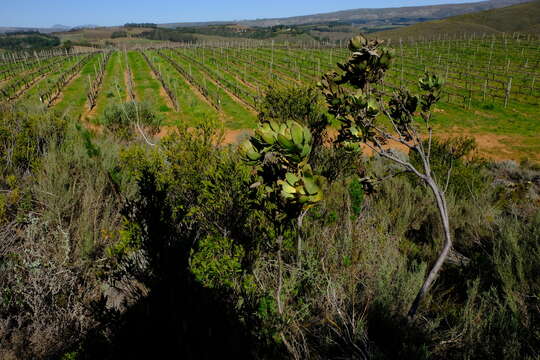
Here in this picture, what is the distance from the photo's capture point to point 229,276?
115 inches

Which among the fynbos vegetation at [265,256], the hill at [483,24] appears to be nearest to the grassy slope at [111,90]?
the fynbos vegetation at [265,256]

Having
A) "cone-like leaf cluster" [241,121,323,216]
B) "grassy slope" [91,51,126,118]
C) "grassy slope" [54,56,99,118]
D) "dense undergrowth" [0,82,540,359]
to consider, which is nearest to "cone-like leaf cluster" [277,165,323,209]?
"cone-like leaf cluster" [241,121,323,216]

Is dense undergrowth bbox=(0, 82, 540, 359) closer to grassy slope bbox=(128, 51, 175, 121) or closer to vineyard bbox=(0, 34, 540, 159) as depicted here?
vineyard bbox=(0, 34, 540, 159)

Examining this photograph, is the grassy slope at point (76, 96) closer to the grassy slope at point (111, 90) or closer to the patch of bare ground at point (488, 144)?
the grassy slope at point (111, 90)

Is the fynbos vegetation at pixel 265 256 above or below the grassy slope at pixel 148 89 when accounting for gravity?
above

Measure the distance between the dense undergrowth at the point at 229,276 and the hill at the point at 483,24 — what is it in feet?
273

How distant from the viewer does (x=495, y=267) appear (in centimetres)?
330

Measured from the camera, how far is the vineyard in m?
19.7

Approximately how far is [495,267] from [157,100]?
2456cm

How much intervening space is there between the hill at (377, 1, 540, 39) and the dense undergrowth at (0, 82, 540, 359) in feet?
273

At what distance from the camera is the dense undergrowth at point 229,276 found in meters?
2.46

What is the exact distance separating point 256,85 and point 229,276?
1017 inches

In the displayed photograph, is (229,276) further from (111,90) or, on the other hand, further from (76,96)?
(111,90)

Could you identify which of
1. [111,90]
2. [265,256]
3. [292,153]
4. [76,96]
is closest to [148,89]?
[111,90]
